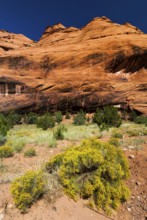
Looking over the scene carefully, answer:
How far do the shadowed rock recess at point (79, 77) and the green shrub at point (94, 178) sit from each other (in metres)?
19.4

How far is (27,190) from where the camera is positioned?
3.09 meters

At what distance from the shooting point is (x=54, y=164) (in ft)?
13.4

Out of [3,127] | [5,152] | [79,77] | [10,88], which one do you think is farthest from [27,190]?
[10,88]

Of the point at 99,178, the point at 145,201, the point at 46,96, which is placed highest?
the point at 46,96

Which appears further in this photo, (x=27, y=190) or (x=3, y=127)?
(x=3, y=127)

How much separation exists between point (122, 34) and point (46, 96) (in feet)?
50.5

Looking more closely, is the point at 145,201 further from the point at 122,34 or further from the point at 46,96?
the point at 122,34

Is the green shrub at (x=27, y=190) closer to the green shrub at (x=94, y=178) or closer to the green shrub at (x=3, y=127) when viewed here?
the green shrub at (x=94, y=178)

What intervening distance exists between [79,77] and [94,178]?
20.1 metres

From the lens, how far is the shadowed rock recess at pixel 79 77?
22406 mm

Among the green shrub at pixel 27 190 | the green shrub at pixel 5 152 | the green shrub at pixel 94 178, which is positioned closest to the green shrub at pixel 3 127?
the green shrub at pixel 5 152

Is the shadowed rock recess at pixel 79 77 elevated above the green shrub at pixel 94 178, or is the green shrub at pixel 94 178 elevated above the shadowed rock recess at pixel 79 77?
the shadowed rock recess at pixel 79 77

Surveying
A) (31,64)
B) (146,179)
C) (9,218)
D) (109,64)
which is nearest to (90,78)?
(109,64)

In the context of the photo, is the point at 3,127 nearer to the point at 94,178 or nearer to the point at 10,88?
the point at 94,178
